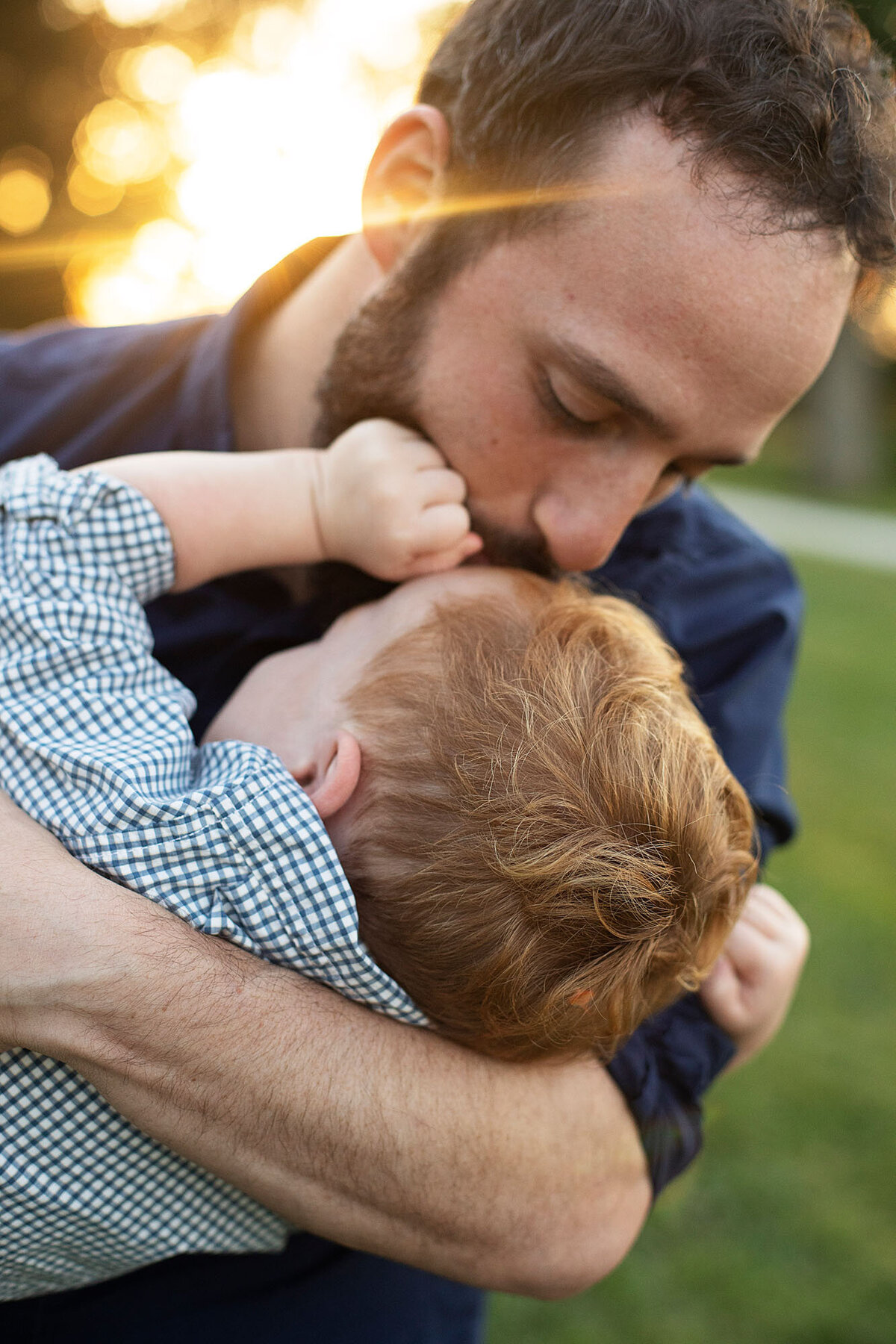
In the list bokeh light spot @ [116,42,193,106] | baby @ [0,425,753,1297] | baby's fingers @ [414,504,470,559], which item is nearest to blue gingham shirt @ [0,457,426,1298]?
baby @ [0,425,753,1297]

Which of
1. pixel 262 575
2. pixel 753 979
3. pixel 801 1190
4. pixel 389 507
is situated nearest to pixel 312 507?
pixel 389 507

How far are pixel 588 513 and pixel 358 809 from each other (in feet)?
2.45

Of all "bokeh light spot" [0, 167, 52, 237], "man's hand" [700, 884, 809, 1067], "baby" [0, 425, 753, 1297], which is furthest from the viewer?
"bokeh light spot" [0, 167, 52, 237]

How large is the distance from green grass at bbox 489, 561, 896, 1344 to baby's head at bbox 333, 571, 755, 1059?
1818mm

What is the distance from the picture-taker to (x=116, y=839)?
1496 mm

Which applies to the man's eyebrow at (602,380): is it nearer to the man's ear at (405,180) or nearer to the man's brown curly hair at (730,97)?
the man's brown curly hair at (730,97)

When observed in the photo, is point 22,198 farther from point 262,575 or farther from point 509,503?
point 509,503

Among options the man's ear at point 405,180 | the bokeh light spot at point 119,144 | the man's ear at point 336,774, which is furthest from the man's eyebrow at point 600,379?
the bokeh light spot at point 119,144

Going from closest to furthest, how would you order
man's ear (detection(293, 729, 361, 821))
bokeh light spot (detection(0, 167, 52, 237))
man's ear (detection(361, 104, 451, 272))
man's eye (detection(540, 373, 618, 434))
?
man's ear (detection(293, 729, 361, 821)), man's eye (detection(540, 373, 618, 434)), man's ear (detection(361, 104, 451, 272)), bokeh light spot (detection(0, 167, 52, 237))

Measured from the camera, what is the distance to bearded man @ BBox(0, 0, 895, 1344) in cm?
145

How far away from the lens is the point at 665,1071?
190 centimetres

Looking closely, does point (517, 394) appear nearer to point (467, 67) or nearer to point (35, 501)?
point (467, 67)

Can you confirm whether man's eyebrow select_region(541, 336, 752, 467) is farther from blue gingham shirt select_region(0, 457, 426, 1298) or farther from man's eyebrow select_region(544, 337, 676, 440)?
blue gingham shirt select_region(0, 457, 426, 1298)

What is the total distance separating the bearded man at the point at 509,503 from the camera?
4.75ft
